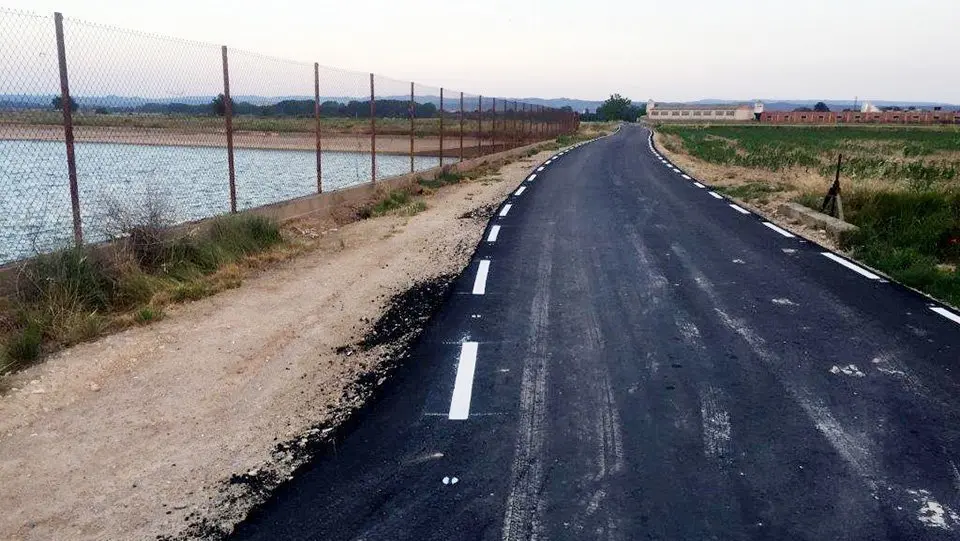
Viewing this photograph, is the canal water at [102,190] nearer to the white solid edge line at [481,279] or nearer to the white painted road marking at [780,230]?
the white solid edge line at [481,279]

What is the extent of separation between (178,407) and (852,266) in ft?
27.2

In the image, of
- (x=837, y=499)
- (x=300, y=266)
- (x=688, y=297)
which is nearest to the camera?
(x=837, y=499)

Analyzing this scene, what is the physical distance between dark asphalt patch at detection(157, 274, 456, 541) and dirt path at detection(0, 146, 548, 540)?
0.02 metres

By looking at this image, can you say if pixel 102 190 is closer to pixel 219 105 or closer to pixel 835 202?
pixel 219 105

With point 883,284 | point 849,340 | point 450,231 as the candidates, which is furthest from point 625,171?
point 849,340

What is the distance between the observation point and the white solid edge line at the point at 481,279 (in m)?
7.68

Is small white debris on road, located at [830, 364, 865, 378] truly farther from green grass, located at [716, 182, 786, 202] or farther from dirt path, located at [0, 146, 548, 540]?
green grass, located at [716, 182, 786, 202]

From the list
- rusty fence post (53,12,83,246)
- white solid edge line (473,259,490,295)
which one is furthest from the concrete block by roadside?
rusty fence post (53,12,83,246)

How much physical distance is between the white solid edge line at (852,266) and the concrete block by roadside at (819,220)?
91 cm

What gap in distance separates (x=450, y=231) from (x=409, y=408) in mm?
7169

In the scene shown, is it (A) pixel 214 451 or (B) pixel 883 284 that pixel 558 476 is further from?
(B) pixel 883 284

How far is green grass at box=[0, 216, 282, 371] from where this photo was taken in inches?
233

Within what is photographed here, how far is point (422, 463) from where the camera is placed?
156 inches

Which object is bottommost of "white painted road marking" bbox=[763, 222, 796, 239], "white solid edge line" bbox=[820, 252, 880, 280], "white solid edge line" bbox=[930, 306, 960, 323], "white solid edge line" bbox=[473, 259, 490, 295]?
"white solid edge line" bbox=[930, 306, 960, 323]
